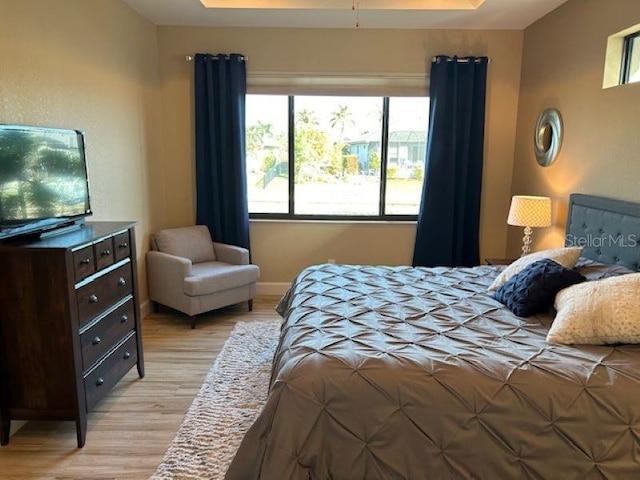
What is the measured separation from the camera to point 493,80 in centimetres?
443

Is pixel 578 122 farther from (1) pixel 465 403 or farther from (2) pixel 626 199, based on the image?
(1) pixel 465 403

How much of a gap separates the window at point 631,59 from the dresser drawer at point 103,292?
3600 millimetres

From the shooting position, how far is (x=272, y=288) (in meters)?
4.86

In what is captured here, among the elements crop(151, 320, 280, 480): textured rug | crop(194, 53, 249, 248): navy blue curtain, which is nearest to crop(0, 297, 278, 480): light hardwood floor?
crop(151, 320, 280, 480): textured rug

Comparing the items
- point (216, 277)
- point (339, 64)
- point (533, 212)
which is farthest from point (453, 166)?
point (216, 277)

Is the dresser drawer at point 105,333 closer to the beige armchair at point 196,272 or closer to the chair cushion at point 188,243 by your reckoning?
the beige armchair at point 196,272

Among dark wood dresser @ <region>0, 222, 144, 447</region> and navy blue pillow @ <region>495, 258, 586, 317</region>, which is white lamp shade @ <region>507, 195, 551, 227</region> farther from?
dark wood dresser @ <region>0, 222, 144, 447</region>

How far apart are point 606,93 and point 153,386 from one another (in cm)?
372

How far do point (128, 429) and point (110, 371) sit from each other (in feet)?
1.16

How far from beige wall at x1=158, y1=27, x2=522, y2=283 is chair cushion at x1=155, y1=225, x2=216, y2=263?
1.20 ft

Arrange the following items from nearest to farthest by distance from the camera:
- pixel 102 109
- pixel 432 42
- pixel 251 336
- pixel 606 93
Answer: pixel 606 93 < pixel 102 109 < pixel 251 336 < pixel 432 42

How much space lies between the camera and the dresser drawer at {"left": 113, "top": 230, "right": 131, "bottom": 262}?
263cm

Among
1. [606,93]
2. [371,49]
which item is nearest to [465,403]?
[606,93]

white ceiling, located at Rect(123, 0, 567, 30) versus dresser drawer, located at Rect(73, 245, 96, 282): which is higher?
white ceiling, located at Rect(123, 0, 567, 30)
